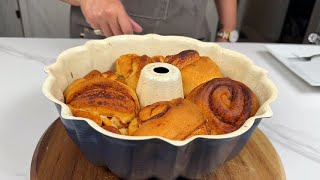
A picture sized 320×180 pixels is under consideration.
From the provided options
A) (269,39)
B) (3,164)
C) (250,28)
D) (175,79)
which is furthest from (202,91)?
(250,28)

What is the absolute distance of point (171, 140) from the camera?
0.29 m

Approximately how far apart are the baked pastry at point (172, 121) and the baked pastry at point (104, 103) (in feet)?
0.05

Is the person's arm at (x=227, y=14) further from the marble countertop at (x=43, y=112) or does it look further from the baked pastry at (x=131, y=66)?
the baked pastry at (x=131, y=66)

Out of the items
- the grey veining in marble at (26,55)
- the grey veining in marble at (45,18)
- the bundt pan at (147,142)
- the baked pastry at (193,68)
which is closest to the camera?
the bundt pan at (147,142)

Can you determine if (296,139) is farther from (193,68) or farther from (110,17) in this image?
(110,17)

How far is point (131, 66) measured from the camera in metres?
0.43

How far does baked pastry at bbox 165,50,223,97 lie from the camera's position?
1.33ft

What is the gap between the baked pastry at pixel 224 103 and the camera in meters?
0.34

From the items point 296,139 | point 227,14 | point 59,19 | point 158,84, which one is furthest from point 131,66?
point 59,19

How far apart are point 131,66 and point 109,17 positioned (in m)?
0.13

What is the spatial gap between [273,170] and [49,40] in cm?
50

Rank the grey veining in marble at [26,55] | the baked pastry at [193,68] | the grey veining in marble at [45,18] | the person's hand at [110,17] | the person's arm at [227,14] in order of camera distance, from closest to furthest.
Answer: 1. the baked pastry at [193,68]
2. the person's hand at [110,17]
3. the grey veining in marble at [26,55]
4. the person's arm at [227,14]
5. the grey veining in marble at [45,18]

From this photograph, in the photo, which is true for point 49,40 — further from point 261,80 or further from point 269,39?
point 269,39

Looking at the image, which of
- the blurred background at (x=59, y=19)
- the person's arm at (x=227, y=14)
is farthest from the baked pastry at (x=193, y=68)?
the blurred background at (x=59, y=19)
